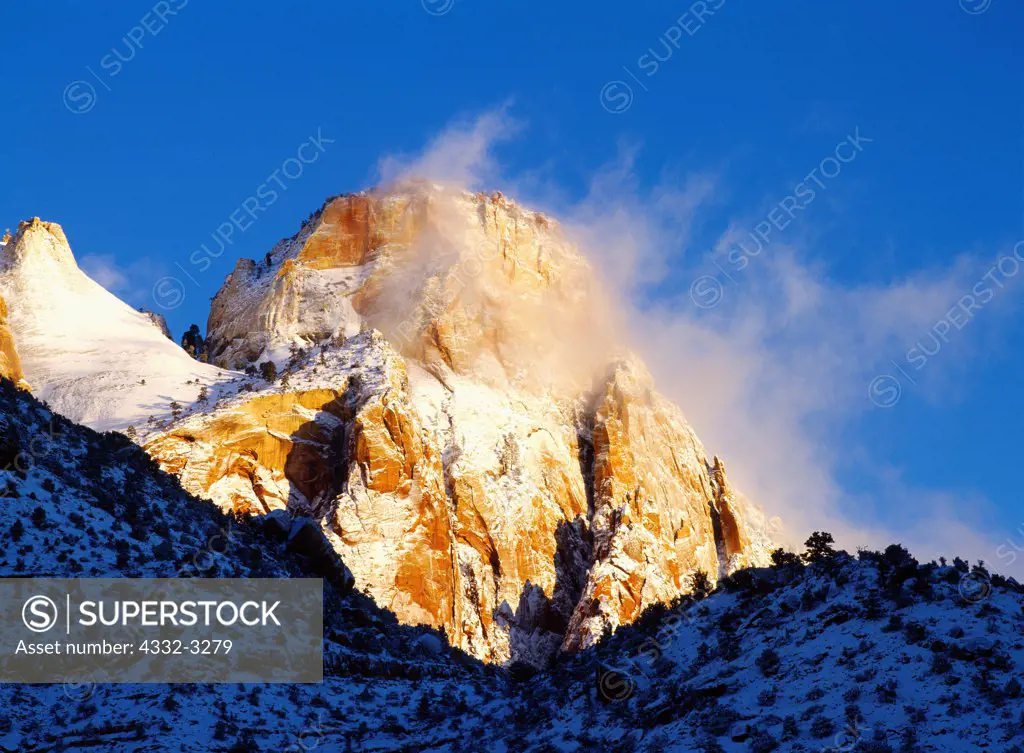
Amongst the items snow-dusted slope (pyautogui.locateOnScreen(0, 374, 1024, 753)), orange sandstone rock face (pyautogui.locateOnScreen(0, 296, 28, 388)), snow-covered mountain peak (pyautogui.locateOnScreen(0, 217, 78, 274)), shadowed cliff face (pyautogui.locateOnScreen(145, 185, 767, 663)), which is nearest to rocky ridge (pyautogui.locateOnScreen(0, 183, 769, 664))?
shadowed cliff face (pyautogui.locateOnScreen(145, 185, 767, 663))

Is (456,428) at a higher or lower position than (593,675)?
higher

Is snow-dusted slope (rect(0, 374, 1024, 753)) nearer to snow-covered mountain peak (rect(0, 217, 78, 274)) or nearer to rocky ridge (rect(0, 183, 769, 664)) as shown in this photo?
rocky ridge (rect(0, 183, 769, 664))

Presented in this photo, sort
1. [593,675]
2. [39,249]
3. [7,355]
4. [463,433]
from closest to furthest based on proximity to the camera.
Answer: [593,675] → [7,355] → [463,433] → [39,249]

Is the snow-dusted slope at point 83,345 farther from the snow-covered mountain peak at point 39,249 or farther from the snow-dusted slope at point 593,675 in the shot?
the snow-dusted slope at point 593,675

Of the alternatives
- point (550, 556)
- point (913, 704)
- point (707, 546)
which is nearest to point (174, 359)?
point (550, 556)

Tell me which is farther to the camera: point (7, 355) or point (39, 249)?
point (39, 249)

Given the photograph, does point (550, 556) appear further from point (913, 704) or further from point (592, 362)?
point (913, 704)

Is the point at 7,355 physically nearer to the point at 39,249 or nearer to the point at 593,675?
the point at 39,249

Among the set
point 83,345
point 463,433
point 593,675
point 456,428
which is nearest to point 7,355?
point 83,345
